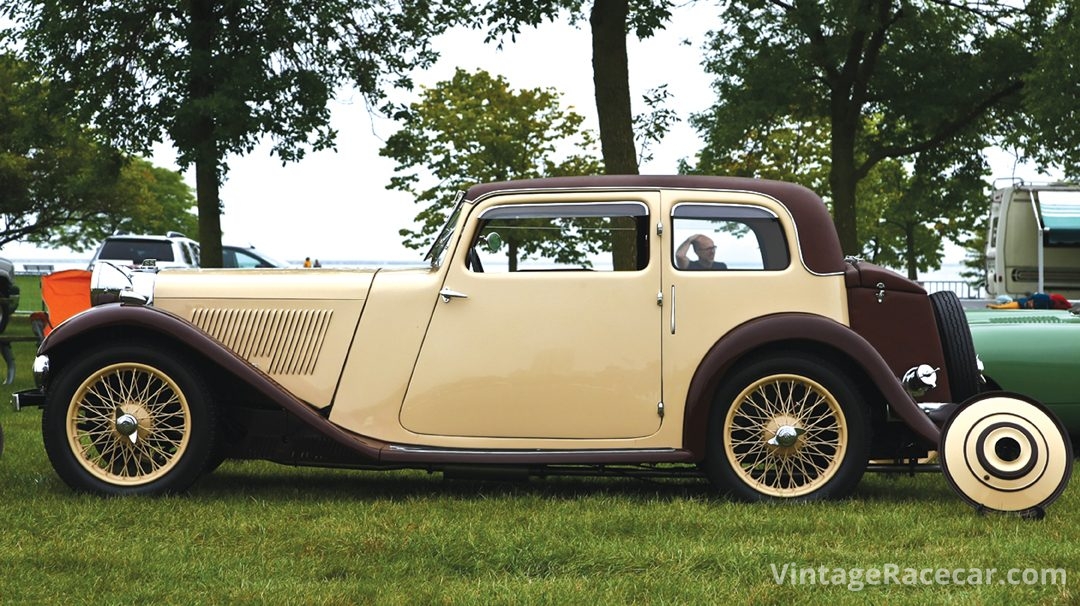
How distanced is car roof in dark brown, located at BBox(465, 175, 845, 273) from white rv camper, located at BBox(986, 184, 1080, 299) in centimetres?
1403

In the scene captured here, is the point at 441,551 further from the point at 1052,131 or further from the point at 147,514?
the point at 1052,131

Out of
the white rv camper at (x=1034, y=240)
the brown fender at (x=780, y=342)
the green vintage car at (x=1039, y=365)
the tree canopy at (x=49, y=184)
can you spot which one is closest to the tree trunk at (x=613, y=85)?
the green vintage car at (x=1039, y=365)

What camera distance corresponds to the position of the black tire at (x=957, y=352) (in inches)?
272

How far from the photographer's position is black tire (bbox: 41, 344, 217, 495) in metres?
6.74

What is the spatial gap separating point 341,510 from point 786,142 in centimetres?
3874

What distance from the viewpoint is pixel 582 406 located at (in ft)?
21.9

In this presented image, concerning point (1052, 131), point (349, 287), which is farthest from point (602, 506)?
point (1052, 131)

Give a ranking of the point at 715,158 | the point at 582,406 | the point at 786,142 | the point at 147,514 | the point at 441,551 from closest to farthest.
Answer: the point at 441,551
the point at 147,514
the point at 582,406
the point at 715,158
the point at 786,142

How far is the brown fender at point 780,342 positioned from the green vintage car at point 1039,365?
68.1 inches

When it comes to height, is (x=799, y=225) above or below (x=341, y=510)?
above

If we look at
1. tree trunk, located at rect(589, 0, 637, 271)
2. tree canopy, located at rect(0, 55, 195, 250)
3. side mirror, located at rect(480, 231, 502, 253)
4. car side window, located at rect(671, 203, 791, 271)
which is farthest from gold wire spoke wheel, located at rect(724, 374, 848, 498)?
tree canopy, located at rect(0, 55, 195, 250)

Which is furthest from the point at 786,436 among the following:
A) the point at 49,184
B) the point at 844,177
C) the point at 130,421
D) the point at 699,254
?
the point at 49,184

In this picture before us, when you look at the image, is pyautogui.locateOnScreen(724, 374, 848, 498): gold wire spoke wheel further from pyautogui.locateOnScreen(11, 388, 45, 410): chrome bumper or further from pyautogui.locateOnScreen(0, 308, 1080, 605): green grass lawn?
pyautogui.locateOnScreen(11, 388, 45, 410): chrome bumper

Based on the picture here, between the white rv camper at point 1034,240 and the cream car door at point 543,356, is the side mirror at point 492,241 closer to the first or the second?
the cream car door at point 543,356
